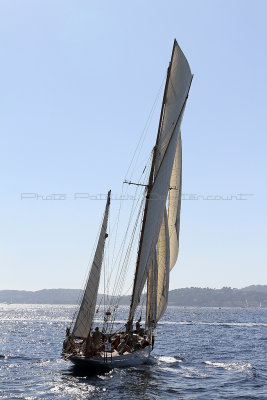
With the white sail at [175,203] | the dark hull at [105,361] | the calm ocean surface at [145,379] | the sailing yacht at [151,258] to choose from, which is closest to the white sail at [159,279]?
the sailing yacht at [151,258]

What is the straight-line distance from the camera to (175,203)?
42.9 metres

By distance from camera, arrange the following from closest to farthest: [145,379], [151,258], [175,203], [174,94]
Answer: [145,379] < [151,258] < [174,94] < [175,203]

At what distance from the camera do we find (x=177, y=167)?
4291cm

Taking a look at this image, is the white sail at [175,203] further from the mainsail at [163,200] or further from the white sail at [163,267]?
the white sail at [163,267]

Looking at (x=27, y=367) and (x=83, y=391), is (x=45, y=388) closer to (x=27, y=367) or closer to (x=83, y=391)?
(x=83, y=391)

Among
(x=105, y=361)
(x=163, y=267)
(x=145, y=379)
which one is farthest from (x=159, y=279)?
(x=105, y=361)

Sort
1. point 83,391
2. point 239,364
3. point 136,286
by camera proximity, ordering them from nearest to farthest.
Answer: point 83,391
point 136,286
point 239,364

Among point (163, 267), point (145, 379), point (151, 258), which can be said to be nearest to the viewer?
point (145, 379)

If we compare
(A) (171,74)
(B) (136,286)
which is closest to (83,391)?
(B) (136,286)

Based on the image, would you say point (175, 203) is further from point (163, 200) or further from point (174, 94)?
point (174, 94)

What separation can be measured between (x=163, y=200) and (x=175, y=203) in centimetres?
704

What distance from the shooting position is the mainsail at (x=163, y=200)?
3584 cm

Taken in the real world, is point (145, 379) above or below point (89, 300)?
below

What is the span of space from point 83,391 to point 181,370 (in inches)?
485
